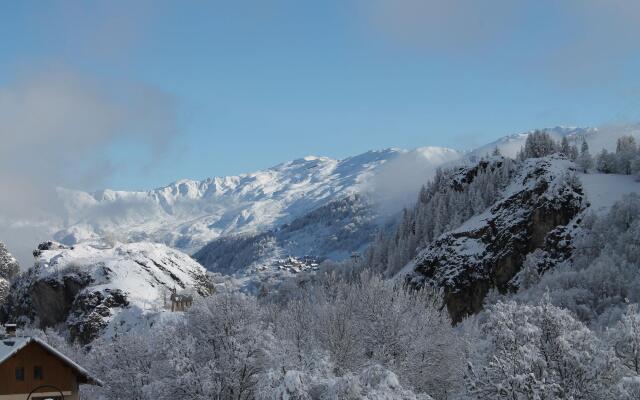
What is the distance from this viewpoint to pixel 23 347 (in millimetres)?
45000

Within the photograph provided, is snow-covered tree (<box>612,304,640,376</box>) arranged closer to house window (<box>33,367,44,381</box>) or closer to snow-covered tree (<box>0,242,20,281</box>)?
house window (<box>33,367,44,381</box>)

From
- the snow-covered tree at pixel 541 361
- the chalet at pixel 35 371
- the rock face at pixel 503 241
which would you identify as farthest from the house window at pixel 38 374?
the rock face at pixel 503 241

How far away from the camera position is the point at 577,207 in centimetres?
16775

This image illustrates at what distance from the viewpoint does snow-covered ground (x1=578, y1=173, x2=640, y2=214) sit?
16350cm

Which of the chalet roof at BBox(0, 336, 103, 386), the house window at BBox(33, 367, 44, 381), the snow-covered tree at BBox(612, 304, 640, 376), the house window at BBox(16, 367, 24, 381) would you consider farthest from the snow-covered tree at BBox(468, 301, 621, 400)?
the house window at BBox(16, 367, 24, 381)

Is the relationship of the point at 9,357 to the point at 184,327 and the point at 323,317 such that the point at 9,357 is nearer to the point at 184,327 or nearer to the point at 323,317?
the point at 184,327

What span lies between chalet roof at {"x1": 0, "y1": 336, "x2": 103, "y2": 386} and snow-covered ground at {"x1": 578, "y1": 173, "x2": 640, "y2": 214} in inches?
5418

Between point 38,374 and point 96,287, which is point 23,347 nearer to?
point 38,374

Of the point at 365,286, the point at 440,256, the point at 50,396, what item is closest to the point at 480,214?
the point at 440,256

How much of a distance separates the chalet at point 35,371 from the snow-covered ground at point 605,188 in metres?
138

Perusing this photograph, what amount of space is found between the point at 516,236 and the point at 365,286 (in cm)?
11377

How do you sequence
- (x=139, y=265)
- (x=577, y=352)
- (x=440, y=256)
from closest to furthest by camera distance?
(x=577, y=352) → (x=139, y=265) → (x=440, y=256)

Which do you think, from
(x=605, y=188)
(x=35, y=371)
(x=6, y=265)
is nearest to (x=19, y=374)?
(x=35, y=371)

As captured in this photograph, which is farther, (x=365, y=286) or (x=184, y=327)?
(x=365, y=286)
